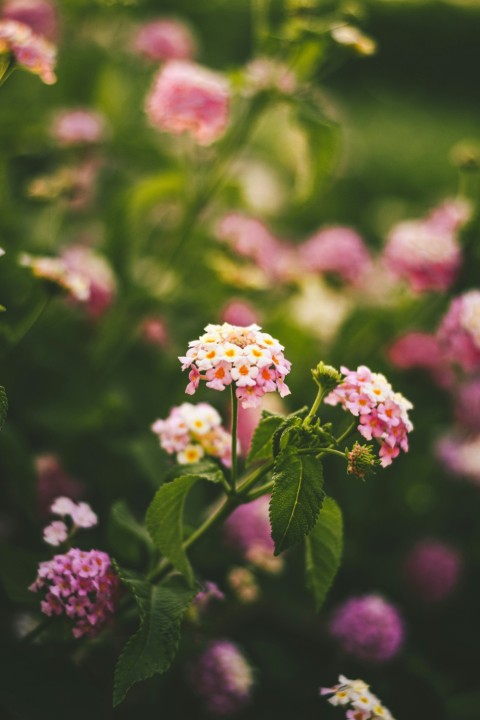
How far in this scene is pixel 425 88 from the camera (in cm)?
966

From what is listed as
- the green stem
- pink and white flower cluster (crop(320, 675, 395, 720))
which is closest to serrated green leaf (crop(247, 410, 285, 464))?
the green stem

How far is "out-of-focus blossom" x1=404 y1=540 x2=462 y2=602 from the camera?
189cm

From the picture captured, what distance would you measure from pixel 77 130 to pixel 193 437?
1305 mm

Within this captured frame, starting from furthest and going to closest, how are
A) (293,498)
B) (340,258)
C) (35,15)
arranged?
(35,15)
(340,258)
(293,498)

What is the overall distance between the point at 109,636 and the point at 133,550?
0.60ft

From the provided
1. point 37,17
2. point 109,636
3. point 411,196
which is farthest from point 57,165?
point 411,196

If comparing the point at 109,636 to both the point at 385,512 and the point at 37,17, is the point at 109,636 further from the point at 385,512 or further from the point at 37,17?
the point at 37,17

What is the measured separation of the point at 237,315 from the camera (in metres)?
1.91

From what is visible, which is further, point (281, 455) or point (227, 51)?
point (227, 51)

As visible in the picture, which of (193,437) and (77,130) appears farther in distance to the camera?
(77,130)

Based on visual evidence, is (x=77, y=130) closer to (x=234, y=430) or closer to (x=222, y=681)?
(x=234, y=430)

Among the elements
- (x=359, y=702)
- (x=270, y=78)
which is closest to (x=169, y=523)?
(x=359, y=702)

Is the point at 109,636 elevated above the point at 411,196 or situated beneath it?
situated beneath

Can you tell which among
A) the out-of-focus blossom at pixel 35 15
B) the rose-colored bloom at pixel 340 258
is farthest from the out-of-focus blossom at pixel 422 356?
the out-of-focus blossom at pixel 35 15
